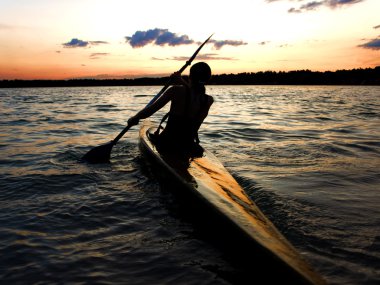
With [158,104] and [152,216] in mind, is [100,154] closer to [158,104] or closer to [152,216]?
[158,104]

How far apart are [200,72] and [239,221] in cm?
240

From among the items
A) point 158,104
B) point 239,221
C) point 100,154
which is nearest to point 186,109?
point 158,104

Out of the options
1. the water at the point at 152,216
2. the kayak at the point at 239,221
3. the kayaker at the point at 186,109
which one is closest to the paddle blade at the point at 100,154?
the water at the point at 152,216

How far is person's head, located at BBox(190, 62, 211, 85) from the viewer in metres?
4.44

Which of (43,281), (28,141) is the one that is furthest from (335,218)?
(28,141)

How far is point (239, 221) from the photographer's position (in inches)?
110

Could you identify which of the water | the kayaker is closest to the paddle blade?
the water

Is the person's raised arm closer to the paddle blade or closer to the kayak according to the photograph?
the kayak

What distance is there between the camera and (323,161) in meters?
6.77

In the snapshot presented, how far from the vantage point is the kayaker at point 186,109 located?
177 inches

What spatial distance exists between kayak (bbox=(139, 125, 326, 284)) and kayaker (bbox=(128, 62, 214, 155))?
0.45m

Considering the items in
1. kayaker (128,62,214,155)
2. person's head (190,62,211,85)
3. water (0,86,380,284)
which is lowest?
water (0,86,380,284)

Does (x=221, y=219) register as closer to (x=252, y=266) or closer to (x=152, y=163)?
(x=252, y=266)

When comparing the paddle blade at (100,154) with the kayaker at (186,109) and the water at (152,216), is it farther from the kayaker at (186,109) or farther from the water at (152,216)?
the kayaker at (186,109)
